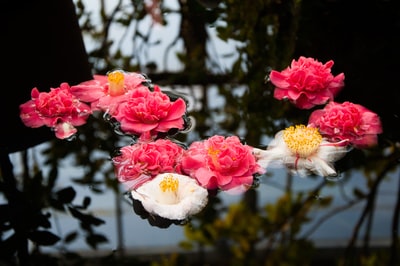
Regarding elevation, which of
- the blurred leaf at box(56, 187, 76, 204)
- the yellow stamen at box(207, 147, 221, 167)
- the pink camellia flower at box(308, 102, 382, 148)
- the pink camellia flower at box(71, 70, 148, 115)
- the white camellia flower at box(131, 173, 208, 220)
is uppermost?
the pink camellia flower at box(71, 70, 148, 115)

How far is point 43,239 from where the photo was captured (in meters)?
0.69

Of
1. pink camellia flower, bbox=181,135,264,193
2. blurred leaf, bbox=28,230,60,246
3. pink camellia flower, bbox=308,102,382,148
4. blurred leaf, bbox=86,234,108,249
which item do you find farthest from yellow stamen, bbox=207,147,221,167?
blurred leaf, bbox=86,234,108,249

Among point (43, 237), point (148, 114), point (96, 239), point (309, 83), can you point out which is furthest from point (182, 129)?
point (96, 239)

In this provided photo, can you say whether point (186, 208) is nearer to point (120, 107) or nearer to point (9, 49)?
point (120, 107)

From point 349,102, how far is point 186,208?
0.24 m

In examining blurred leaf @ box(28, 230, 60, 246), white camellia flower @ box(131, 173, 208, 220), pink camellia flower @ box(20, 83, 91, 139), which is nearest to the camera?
white camellia flower @ box(131, 173, 208, 220)

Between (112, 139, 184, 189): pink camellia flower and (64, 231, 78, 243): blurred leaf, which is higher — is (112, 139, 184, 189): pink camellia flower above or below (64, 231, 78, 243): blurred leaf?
above

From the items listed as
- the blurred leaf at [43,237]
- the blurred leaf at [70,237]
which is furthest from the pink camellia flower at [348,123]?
the blurred leaf at [70,237]

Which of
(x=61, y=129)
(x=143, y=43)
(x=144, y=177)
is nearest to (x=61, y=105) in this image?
(x=61, y=129)

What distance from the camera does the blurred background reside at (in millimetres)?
664

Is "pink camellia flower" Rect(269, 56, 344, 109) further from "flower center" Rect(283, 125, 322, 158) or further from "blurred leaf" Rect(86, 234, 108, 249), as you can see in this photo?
"blurred leaf" Rect(86, 234, 108, 249)

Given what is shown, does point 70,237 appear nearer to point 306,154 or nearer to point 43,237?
point 43,237

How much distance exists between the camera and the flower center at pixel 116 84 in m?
0.62

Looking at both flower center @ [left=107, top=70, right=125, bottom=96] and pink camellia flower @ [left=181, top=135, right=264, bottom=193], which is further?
flower center @ [left=107, top=70, right=125, bottom=96]
